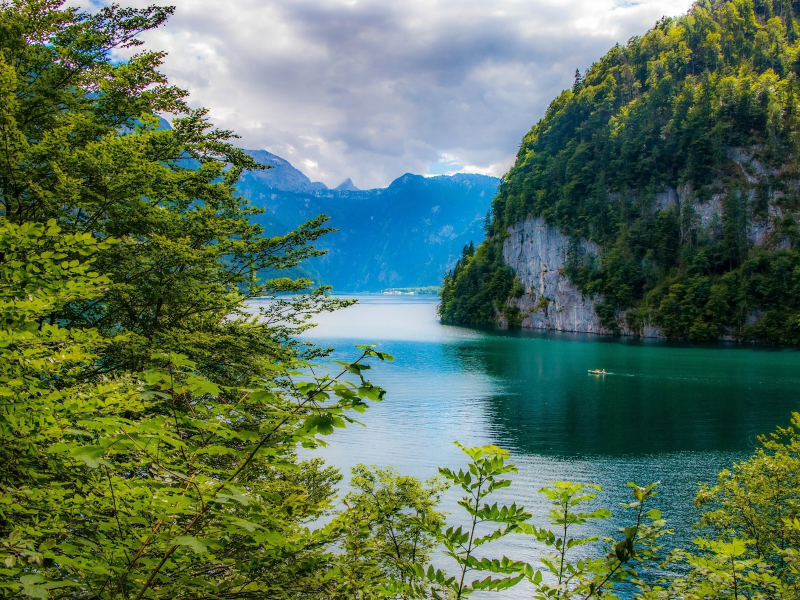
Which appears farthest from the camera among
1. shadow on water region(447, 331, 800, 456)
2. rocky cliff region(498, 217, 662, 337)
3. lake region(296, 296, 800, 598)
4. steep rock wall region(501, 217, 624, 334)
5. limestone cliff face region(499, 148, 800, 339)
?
steep rock wall region(501, 217, 624, 334)

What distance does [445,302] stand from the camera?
107m

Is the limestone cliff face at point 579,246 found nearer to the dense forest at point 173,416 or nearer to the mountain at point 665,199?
the mountain at point 665,199

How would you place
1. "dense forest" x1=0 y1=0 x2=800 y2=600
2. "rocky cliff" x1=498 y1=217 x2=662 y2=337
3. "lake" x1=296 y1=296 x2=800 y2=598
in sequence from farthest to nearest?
"rocky cliff" x1=498 y1=217 x2=662 y2=337
"lake" x1=296 y1=296 x2=800 y2=598
"dense forest" x1=0 y1=0 x2=800 y2=600

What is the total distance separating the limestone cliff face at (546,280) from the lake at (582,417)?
27.7 meters

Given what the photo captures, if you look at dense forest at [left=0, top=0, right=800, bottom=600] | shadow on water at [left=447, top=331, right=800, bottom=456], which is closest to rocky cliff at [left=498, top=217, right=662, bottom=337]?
shadow on water at [left=447, top=331, right=800, bottom=456]

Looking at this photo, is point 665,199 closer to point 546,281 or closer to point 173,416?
point 546,281

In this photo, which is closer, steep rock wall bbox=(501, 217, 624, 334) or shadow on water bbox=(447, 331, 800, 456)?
shadow on water bbox=(447, 331, 800, 456)

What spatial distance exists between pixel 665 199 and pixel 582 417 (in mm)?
69291

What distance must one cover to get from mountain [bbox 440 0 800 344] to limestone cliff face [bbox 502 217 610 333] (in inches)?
9.5

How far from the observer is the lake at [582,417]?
21031mm

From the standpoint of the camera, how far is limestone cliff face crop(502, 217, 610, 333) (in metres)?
85.2

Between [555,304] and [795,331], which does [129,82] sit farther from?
[555,304]

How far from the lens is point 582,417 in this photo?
30.8 metres

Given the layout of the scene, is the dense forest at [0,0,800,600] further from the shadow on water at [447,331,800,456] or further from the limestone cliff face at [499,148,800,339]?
the limestone cliff face at [499,148,800,339]
